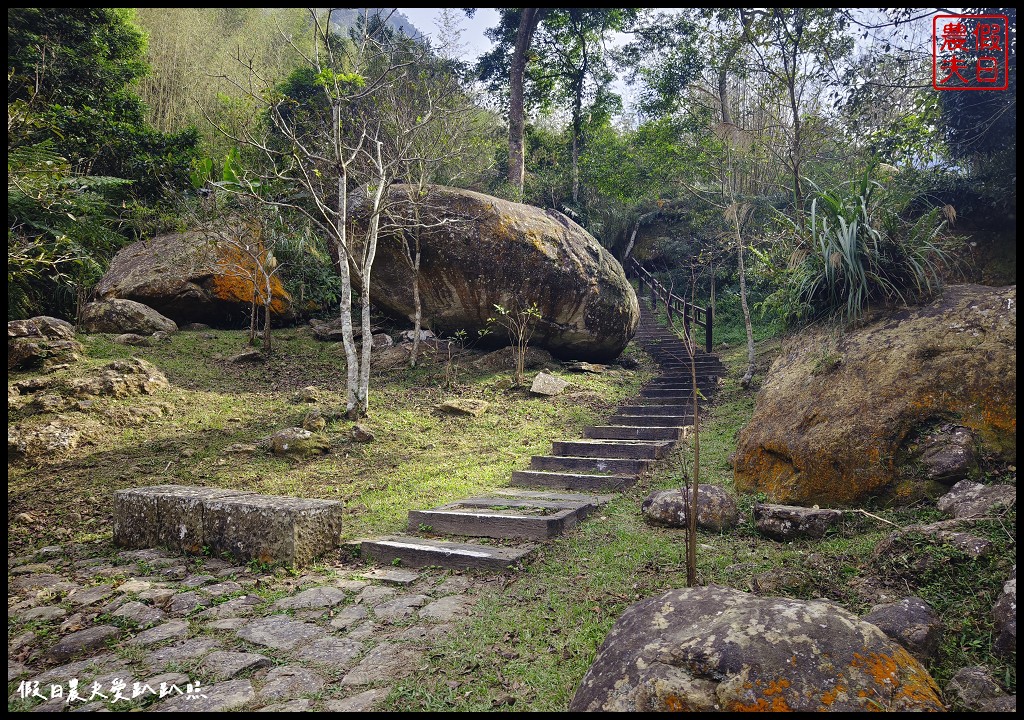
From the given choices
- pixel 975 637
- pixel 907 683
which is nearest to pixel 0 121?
pixel 907 683

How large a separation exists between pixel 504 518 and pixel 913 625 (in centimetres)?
276

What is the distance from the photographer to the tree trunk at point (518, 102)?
13484mm

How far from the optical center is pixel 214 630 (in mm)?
2869

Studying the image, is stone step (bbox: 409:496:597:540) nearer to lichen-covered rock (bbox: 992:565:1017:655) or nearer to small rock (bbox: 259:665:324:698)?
small rock (bbox: 259:665:324:698)

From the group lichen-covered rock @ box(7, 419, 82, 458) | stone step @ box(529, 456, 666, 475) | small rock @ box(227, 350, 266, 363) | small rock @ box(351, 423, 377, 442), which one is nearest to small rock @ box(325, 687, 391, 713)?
stone step @ box(529, 456, 666, 475)

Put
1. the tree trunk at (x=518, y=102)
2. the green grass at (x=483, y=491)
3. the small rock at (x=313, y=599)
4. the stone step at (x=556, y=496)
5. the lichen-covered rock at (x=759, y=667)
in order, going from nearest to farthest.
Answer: the lichen-covered rock at (x=759, y=667) < the green grass at (x=483, y=491) < the small rock at (x=313, y=599) < the stone step at (x=556, y=496) < the tree trunk at (x=518, y=102)

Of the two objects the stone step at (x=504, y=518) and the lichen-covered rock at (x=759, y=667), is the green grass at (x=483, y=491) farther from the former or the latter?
the lichen-covered rock at (x=759, y=667)

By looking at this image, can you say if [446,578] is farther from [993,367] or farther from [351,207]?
[351,207]

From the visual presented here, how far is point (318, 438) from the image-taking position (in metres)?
6.45

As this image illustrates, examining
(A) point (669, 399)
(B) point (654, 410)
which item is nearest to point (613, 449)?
(B) point (654, 410)

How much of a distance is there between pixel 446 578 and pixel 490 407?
15.0 ft

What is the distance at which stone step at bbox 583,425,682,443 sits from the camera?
6.76 meters

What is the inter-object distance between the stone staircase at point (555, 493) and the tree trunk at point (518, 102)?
7041mm

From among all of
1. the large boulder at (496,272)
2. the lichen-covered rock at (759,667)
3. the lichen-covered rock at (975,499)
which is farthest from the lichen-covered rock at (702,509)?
the large boulder at (496,272)
